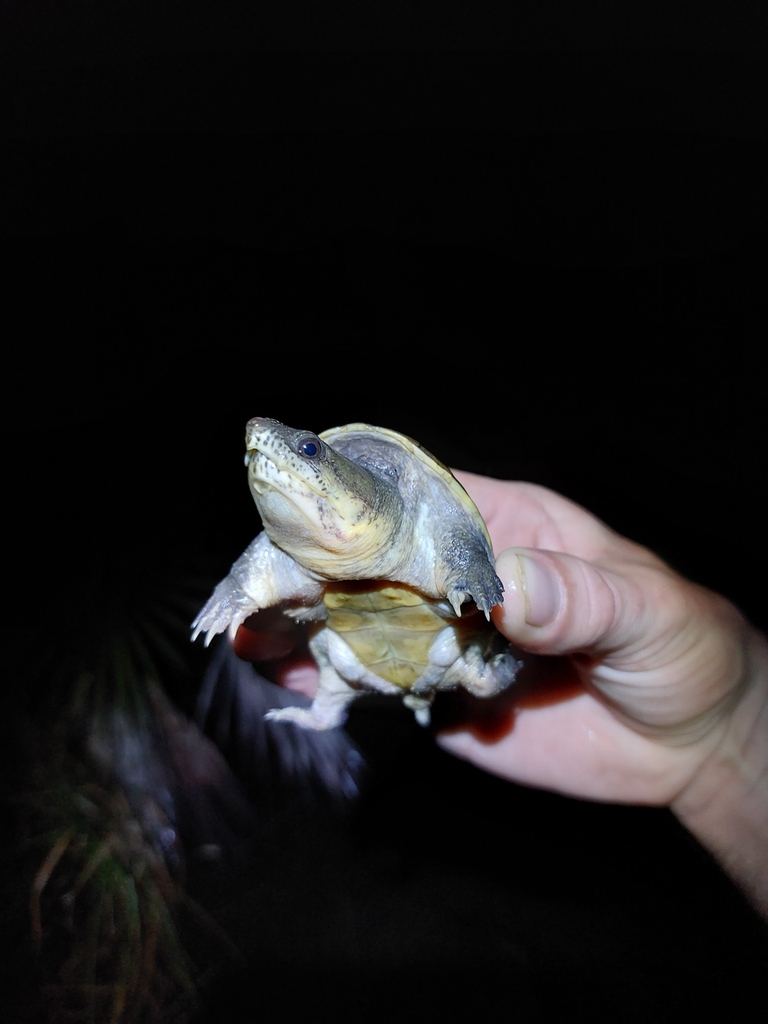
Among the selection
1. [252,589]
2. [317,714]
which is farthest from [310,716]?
[252,589]

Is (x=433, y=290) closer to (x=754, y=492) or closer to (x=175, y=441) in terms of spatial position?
(x=175, y=441)

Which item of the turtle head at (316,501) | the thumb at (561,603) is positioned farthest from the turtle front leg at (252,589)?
the thumb at (561,603)

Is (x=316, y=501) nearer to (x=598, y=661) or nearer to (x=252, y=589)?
(x=252, y=589)

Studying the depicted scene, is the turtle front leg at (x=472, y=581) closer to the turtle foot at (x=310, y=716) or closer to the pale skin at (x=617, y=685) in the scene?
the pale skin at (x=617, y=685)

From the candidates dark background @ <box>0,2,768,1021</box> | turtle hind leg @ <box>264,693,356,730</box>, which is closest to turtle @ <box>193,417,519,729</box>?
turtle hind leg @ <box>264,693,356,730</box>

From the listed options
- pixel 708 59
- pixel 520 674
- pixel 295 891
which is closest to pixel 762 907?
pixel 520 674

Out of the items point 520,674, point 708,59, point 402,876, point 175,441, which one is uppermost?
point 708,59

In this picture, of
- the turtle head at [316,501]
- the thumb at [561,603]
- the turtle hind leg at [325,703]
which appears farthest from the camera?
the turtle hind leg at [325,703]
